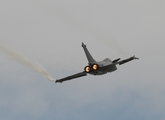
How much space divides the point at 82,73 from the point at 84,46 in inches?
297

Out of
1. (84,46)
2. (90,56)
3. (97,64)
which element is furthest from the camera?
(84,46)

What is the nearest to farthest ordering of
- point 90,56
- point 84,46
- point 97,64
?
Answer: point 97,64, point 90,56, point 84,46

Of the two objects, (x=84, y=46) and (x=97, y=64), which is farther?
(x=84, y=46)

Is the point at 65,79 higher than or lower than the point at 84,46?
lower

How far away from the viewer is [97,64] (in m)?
62.2

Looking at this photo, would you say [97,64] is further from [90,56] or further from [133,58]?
[133,58]

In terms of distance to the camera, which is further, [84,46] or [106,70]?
[84,46]

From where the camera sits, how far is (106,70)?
2516 inches

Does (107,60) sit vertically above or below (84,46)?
below

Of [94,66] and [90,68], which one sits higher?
[94,66]

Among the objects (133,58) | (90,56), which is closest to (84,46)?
(90,56)

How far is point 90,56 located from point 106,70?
4534 mm

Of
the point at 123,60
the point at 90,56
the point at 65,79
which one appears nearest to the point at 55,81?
the point at 65,79

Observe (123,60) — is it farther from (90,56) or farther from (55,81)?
(55,81)
